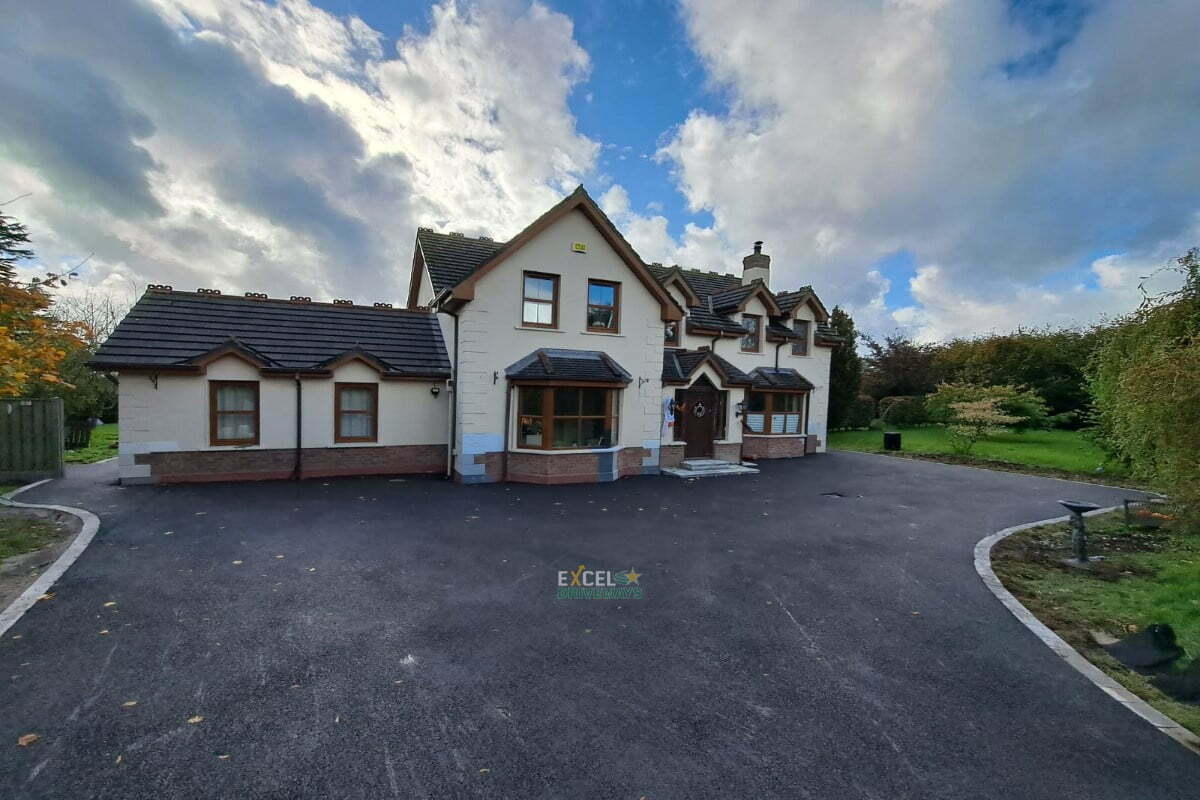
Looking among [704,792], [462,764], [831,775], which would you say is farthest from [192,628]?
[831,775]

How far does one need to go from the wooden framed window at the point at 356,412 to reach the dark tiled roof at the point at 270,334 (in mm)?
908

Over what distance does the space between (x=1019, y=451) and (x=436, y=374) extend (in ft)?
78.7

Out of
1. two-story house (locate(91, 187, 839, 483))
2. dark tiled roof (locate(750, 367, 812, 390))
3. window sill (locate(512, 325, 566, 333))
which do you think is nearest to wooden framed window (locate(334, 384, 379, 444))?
two-story house (locate(91, 187, 839, 483))

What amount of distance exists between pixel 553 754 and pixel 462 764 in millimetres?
652

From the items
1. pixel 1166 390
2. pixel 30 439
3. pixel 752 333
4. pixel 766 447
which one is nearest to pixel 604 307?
pixel 752 333

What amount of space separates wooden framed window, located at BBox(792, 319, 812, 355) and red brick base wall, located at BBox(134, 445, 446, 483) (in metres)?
15.2

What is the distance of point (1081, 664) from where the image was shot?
516cm

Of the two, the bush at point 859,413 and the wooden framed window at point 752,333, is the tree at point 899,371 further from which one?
the wooden framed window at point 752,333

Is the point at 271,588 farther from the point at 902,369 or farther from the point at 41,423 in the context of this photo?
the point at 902,369

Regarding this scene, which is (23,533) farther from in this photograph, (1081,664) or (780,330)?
(780,330)

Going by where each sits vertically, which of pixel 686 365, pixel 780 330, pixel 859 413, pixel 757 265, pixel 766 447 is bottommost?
pixel 766 447

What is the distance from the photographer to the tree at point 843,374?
93.1 feet

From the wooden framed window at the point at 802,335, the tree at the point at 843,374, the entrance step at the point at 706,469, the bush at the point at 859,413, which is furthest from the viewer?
the bush at the point at 859,413
